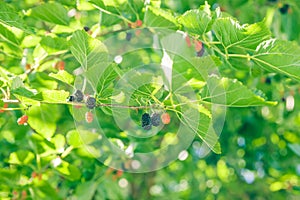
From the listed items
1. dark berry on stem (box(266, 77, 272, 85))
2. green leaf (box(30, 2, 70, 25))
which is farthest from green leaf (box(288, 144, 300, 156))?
green leaf (box(30, 2, 70, 25))

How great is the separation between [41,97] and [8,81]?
16 cm

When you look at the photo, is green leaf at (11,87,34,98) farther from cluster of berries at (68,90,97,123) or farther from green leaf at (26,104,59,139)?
green leaf at (26,104,59,139)

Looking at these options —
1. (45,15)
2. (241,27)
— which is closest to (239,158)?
(45,15)

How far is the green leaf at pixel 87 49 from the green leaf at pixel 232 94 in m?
0.22

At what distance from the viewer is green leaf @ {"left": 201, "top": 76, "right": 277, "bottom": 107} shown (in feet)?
3.30

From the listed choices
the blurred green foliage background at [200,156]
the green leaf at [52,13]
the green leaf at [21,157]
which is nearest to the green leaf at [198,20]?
the blurred green foliage background at [200,156]

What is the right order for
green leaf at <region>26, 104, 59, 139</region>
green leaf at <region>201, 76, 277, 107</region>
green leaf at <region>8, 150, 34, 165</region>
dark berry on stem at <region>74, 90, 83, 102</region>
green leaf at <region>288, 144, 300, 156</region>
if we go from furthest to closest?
1. green leaf at <region>288, 144, 300, 156</region>
2. green leaf at <region>8, 150, 34, 165</region>
3. green leaf at <region>26, 104, 59, 139</region>
4. dark berry on stem at <region>74, 90, 83, 102</region>
5. green leaf at <region>201, 76, 277, 107</region>

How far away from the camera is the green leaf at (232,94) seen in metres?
1.01

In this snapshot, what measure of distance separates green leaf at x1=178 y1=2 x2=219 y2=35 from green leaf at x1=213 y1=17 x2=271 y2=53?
1.1 inches

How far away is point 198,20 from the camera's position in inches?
43.4

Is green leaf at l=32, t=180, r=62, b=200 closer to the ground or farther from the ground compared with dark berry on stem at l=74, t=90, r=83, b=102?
closer to the ground

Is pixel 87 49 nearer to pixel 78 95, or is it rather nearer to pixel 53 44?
pixel 78 95

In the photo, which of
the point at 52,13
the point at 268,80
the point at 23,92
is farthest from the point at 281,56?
the point at 268,80

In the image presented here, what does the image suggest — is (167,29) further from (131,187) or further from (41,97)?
(131,187)
